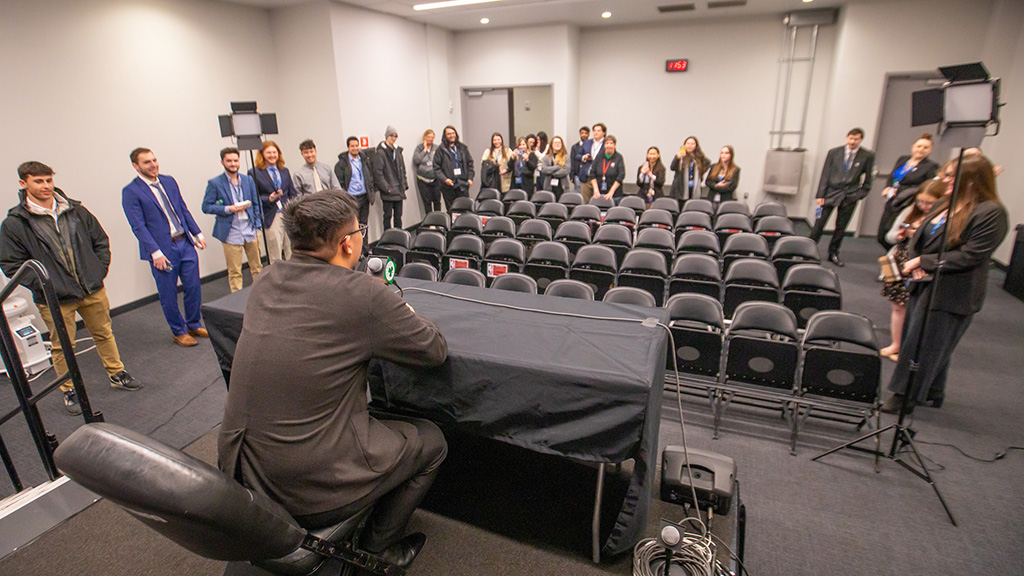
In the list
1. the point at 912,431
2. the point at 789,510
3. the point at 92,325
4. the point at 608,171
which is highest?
the point at 608,171

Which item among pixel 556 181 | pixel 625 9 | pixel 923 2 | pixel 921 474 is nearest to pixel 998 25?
pixel 923 2

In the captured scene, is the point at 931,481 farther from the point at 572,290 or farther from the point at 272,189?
the point at 272,189

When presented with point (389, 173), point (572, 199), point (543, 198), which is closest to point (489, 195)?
point (543, 198)

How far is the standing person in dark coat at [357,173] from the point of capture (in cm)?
738

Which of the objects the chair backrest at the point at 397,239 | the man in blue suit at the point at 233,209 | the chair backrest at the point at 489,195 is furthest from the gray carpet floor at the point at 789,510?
the chair backrest at the point at 489,195

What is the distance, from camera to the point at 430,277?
4457 mm

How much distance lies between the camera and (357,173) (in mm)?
7562

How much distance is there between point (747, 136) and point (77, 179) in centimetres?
991

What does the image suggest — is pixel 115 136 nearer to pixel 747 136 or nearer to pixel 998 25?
pixel 747 136

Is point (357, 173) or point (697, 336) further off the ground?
point (357, 173)

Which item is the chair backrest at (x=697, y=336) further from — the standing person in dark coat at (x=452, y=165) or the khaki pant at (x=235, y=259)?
the standing person in dark coat at (x=452, y=165)

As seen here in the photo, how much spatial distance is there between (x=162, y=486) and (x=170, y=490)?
0.8 inches

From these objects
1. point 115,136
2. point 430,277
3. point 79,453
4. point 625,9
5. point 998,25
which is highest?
point 625,9

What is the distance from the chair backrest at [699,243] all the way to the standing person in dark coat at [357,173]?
450 centimetres
